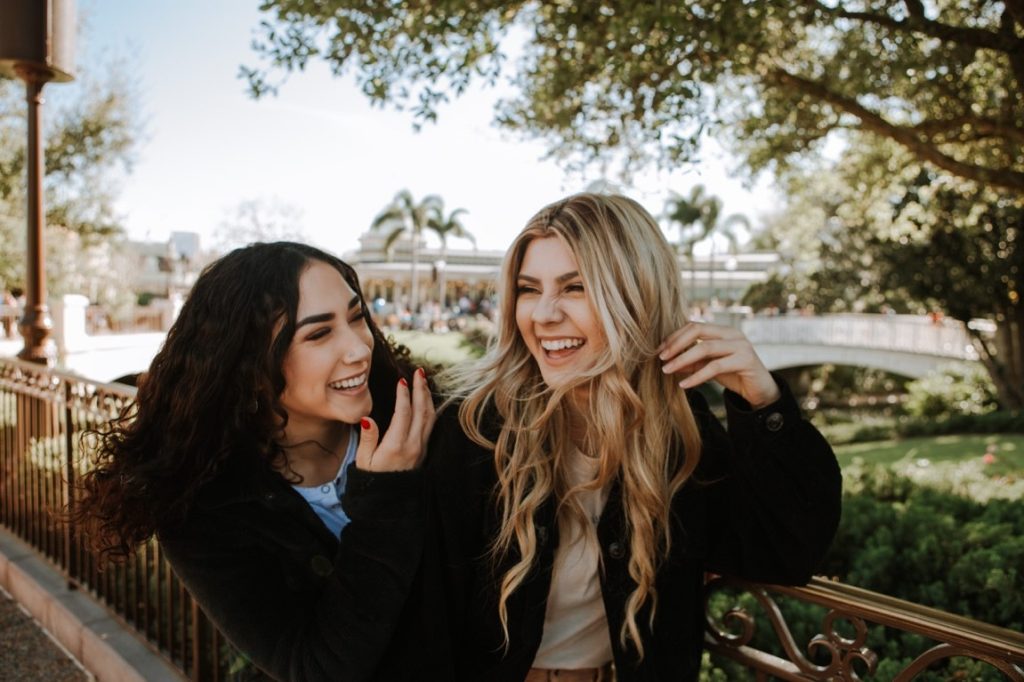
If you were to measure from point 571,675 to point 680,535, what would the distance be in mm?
497

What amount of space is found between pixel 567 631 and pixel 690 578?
0.37m

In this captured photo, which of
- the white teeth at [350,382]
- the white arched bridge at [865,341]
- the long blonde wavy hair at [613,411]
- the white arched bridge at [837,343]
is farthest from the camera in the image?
the white arched bridge at [865,341]

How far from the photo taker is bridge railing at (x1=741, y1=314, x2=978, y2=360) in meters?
25.5

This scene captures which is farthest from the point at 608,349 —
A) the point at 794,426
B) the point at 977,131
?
the point at 977,131

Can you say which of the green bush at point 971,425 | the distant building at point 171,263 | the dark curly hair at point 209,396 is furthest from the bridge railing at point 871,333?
the distant building at point 171,263

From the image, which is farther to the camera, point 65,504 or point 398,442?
point 65,504

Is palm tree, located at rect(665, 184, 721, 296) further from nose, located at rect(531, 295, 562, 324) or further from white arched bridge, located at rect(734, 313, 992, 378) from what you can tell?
nose, located at rect(531, 295, 562, 324)

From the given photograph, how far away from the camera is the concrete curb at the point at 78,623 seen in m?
3.47

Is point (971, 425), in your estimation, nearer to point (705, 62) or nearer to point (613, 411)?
point (705, 62)

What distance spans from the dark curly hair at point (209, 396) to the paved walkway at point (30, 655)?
7.71 feet

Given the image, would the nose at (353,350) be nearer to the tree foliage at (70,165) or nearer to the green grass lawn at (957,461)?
the green grass lawn at (957,461)

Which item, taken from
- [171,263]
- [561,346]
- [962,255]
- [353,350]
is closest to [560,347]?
[561,346]

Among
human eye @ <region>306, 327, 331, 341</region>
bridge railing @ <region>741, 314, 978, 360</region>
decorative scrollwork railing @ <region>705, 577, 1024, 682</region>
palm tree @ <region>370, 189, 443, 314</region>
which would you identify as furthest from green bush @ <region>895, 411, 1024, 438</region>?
palm tree @ <region>370, 189, 443, 314</region>

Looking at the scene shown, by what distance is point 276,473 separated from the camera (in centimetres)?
217
